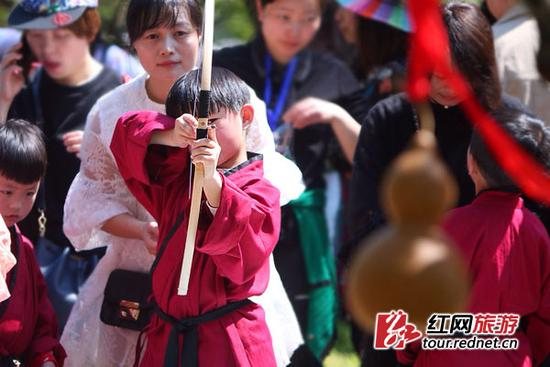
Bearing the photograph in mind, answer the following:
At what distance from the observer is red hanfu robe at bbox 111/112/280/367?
337cm

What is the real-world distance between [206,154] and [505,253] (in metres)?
1.03

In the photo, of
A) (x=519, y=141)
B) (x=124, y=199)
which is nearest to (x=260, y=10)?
(x=124, y=199)

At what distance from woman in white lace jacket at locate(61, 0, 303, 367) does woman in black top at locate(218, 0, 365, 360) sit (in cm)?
107

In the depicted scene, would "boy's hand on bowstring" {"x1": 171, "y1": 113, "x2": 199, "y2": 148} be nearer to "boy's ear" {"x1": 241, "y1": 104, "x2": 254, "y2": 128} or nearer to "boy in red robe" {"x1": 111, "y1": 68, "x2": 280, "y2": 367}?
"boy in red robe" {"x1": 111, "y1": 68, "x2": 280, "y2": 367}

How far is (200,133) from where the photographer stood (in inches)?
123

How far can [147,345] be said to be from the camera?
3666 millimetres

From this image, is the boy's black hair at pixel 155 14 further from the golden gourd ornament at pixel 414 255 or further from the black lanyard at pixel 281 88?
the golden gourd ornament at pixel 414 255

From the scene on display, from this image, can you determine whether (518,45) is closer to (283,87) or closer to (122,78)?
(283,87)

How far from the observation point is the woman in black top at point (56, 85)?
15.3ft

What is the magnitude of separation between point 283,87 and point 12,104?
1.18m

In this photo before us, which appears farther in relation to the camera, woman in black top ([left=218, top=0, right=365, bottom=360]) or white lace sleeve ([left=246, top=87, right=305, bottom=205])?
woman in black top ([left=218, top=0, right=365, bottom=360])

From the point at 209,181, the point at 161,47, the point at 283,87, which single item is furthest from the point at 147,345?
the point at 283,87

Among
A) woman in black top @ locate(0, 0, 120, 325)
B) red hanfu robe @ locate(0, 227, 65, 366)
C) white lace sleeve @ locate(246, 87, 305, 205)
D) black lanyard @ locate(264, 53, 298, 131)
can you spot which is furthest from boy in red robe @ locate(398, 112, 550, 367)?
woman in black top @ locate(0, 0, 120, 325)

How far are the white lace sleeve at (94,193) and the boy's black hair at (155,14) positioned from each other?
34cm
